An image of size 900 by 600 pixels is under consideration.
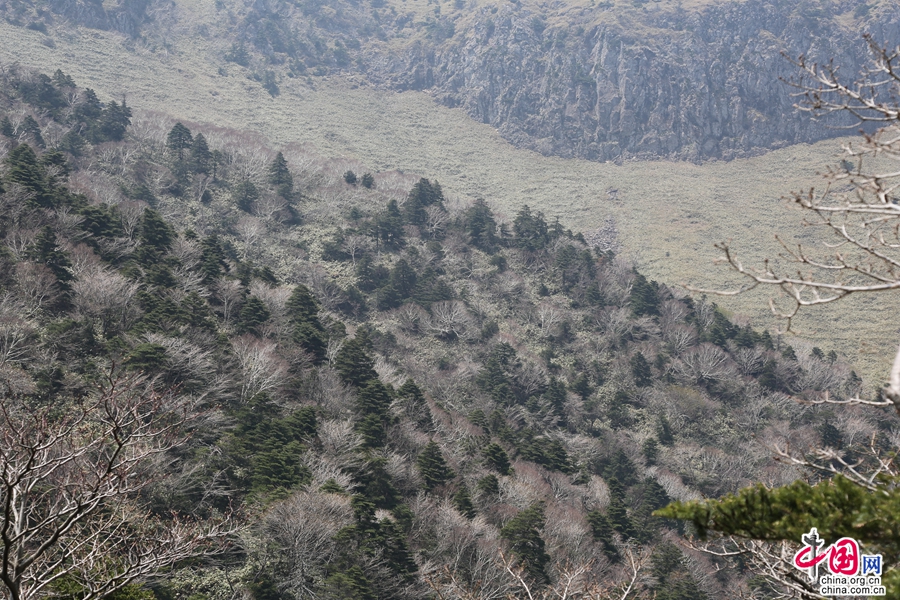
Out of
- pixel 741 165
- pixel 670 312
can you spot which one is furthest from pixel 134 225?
pixel 741 165

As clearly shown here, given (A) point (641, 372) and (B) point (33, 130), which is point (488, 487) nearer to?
(A) point (641, 372)

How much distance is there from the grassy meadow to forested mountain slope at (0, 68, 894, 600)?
23126 millimetres

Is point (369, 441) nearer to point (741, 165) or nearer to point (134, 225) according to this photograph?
point (134, 225)

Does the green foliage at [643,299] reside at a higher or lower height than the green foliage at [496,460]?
higher

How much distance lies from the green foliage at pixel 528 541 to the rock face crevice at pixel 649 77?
112177mm

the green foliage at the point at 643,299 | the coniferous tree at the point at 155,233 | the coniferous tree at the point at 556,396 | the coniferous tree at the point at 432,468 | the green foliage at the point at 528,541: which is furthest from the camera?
the green foliage at the point at 643,299

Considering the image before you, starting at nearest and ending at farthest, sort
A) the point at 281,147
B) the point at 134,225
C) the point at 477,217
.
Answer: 1. the point at 134,225
2. the point at 477,217
3. the point at 281,147

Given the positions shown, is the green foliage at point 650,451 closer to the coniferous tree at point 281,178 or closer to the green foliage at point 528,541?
the green foliage at point 528,541

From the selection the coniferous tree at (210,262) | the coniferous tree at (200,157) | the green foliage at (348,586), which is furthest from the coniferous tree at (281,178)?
the green foliage at (348,586)

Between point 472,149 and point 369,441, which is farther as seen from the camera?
point 472,149

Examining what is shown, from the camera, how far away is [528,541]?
2488 centimetres

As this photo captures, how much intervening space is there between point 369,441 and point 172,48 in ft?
408

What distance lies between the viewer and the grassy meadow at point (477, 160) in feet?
289

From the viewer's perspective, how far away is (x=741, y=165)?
119188 millimetres
